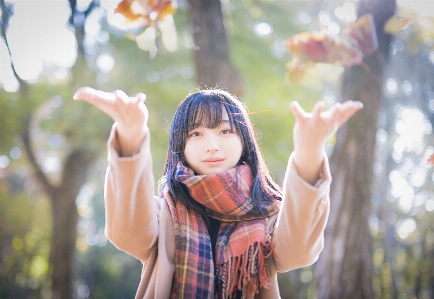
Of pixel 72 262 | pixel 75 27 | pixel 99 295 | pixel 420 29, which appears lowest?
pixel 99 295

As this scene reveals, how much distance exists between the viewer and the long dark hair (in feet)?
6.02

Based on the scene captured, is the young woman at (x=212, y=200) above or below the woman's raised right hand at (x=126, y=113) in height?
below

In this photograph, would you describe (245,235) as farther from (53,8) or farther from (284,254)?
(53,8)

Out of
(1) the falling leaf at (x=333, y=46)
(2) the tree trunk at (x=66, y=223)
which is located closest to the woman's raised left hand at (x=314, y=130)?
(1) the falling leaf at (x=333, y=46)

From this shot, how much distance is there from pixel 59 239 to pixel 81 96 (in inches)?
292

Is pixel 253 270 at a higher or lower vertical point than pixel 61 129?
lower

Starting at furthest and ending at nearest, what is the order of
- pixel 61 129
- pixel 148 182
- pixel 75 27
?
pixel 61 129
pixel 75 27
pixel 148 182

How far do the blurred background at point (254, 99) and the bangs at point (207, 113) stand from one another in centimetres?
15


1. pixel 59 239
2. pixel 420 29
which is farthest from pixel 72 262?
pixel 420 29

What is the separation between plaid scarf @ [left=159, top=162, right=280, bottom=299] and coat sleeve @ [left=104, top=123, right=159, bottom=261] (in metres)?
0.15

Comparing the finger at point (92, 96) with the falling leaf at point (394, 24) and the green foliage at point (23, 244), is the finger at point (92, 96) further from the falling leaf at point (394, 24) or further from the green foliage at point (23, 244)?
the green foliage at point (23, 244)

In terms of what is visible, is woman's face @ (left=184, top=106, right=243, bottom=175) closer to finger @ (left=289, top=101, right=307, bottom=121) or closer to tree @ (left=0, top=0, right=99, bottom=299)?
finger @ (left=289, top=101, right=307, bottom=121)

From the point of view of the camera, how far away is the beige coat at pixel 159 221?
1.47m

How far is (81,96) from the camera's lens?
1338 millimetres
